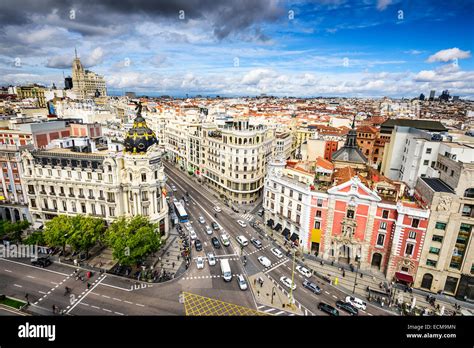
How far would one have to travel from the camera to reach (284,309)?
4197 centimetres

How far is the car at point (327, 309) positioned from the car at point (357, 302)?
416 cm

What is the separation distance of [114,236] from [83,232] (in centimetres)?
666

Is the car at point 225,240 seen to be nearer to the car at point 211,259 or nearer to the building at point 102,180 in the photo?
the car at point 211,259

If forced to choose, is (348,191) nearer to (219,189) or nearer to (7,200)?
(219,189)

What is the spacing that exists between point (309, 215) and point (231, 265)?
1820cm

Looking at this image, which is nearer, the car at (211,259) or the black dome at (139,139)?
the car at (211,259)

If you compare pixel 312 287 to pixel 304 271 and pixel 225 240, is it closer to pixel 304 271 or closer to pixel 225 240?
pixel 304 271

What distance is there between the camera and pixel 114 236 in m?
47.0

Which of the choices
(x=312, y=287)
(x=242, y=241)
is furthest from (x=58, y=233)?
(x=312, y=287)

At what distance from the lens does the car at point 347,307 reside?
4123 cm

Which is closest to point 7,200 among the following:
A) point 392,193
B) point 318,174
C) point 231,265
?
point 231,265

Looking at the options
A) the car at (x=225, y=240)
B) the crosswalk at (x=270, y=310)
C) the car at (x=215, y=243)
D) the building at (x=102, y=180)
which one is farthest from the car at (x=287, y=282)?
the building at (x=102, y=180)

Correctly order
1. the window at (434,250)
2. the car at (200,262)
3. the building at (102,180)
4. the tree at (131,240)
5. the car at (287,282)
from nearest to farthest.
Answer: the tree at (131,240) < the window at (434,250) < the car at (287,282) < the car at (200,262) < the building at (102,180)

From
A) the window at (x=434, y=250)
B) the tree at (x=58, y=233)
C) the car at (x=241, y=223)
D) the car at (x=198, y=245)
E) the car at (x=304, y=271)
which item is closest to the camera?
the window at (x=434, y=250)
